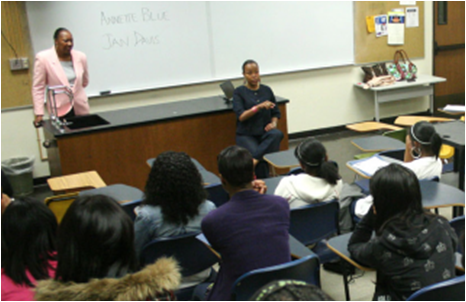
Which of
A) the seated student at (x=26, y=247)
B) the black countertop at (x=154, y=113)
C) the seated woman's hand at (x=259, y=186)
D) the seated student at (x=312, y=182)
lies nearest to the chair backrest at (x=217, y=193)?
the seated woman's hand at (x=259, y=186)

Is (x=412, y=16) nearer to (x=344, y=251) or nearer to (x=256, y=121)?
(x=256, y=121)

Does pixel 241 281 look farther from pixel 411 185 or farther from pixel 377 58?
pixel 377 58

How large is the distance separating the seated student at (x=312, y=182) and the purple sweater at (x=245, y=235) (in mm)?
694

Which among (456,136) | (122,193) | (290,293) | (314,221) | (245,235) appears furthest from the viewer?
(456,136)

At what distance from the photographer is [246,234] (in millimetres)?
1853

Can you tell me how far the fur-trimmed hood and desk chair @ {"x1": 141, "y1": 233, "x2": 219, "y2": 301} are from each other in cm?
69

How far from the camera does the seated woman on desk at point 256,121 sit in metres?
4.39

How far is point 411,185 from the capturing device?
1.82m

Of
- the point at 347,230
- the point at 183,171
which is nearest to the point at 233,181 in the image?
the point at 183,171

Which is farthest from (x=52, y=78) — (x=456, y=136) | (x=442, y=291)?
(x=442, y=291)

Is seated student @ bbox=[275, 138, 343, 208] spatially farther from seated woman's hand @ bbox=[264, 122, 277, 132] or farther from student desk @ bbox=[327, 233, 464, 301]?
seated woman's hand @ bbox=[264, 122, 277, 132]

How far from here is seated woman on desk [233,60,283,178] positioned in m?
4.39

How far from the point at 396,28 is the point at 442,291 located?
5.64 metres

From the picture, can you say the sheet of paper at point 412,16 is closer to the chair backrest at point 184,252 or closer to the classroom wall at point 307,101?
the classroom wall at point 307,101
